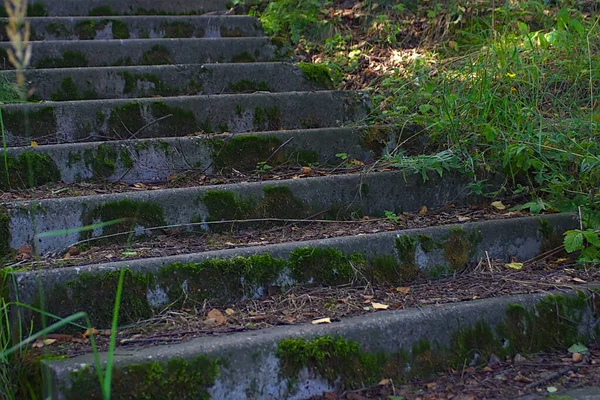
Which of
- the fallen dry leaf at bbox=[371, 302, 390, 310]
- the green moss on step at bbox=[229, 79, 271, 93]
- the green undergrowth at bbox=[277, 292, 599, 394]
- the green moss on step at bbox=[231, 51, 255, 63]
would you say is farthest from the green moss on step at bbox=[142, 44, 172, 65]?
the green undergrowth at bbox=[277, 292, 599, 394]

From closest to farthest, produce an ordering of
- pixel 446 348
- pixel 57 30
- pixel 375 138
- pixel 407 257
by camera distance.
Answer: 1. pixel 446 348
2. pixel 407 257
3. pixel 375 138
4. pixel 57 30

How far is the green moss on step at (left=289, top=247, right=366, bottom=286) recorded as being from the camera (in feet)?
7.89

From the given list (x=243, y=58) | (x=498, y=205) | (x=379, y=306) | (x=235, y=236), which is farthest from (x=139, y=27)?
(x=379, y=306)

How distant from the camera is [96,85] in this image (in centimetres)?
370

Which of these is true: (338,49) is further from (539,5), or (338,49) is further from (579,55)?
(579,55)

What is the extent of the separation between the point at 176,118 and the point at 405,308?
1.86 metres

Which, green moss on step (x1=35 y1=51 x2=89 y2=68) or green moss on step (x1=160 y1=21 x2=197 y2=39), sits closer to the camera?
green moss on step (x1=35 y1=51 x2=89 y2=68)

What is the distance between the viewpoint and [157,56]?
419 centimetres

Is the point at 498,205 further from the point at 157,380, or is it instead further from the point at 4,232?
the point at 4,232

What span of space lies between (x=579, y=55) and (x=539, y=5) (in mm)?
989

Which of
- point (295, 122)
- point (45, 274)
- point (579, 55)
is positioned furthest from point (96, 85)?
point (579, 55)

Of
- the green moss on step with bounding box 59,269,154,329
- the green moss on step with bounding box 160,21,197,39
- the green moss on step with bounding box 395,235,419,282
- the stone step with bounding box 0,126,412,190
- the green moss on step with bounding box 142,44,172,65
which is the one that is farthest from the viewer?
the green moss on step with bounding box 160,21,197,39

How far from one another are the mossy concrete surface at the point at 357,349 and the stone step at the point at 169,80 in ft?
7.26

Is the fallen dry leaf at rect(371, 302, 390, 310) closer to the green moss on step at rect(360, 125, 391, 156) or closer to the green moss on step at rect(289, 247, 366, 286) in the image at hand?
the green moss on step at rect(289, 247, 366, 286)
